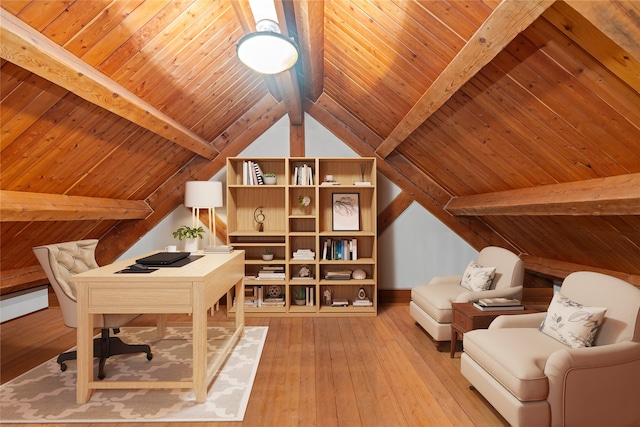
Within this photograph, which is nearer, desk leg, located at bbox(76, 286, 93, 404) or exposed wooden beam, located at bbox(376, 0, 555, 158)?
exposed wooden beam, located at bbox(376, 0, 555, 158)

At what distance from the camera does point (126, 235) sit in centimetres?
464

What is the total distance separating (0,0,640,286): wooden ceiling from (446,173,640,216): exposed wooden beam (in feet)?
0.04

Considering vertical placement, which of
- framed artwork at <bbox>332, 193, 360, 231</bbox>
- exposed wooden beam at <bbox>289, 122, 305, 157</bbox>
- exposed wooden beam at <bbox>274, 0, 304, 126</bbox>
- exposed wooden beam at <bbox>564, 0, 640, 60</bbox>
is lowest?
framed artwork at <bbox>332, 193, 360, 231</bbox>

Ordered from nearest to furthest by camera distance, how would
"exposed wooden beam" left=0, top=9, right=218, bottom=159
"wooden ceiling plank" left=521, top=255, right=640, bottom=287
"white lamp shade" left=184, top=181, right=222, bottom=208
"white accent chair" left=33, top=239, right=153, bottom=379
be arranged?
"exposed wooden beam" left=0, top=9, right=218, bottom=159
"white accent chair" left=33, top=239, right=153, bottom=379
"wooden ceiling plank" left=521, top=255, right=640, bottom=287
"white lamp shade" left=184, top=181, right=222, bottom=208

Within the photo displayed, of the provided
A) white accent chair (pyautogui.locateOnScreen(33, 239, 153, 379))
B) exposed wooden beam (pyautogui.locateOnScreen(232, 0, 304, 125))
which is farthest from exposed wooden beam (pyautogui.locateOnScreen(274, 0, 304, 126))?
white accent chair (pyautogui.locateOnScreen(33, 239, 153, 379))

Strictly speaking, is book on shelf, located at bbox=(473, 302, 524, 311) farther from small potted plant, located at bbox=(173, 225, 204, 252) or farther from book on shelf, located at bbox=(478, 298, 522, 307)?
small potted plant, located at bbox=(173, 225, 204, 252)

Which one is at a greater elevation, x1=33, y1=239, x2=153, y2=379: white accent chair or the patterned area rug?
x1=33, y1=239, x2=153, y2=379: white accent chair

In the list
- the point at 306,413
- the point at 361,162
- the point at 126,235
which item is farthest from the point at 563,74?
the point at 126,235

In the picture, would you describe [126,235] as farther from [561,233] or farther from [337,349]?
[561,233]

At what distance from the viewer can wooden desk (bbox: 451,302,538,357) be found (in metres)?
2.73

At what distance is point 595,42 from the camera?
5.41ft

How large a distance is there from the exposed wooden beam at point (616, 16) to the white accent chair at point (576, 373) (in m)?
1.42

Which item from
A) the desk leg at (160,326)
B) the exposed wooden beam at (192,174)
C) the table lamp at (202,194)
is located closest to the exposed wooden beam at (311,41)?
the exposed wooden beam at (192,174)

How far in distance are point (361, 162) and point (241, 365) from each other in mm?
2787
